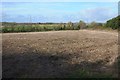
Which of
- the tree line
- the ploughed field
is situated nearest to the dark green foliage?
the tree line

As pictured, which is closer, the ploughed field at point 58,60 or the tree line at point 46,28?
the ploughed field at point 58,60

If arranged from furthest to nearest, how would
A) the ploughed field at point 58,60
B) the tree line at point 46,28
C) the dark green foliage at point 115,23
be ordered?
the tree line at point 46,28 < the dark green foliage at point 115,23 < the ploughed field at point 58,60

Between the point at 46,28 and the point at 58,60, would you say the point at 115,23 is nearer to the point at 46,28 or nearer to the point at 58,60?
the point at 46,28

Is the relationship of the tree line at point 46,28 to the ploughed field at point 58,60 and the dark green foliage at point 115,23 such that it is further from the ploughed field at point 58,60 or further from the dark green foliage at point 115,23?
the ploughed field at point 58,60

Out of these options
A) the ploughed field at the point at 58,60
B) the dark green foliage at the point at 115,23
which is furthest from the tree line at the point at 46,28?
the ploughed field at the point at 58,60

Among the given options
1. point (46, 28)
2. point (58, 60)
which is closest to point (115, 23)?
point (46, 28)

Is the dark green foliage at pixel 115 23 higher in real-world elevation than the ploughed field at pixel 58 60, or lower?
higher

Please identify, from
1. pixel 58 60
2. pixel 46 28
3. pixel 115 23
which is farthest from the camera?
pixel 46 28

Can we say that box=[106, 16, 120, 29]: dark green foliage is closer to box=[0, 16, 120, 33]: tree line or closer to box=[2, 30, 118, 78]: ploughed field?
box=[0, 16, 120, 33]: tree line

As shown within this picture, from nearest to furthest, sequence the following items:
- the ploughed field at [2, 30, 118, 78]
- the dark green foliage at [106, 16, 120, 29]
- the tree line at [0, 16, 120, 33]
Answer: the ploughed field at [2, 30, 118, 78], the dark green foliage at [106, 16, 120, 29], the tree line at [0, 16, 120, 33]

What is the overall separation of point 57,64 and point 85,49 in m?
2.21

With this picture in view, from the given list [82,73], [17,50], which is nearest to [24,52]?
[17,50]

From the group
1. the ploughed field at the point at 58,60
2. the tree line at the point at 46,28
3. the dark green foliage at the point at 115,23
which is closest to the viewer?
the ploughed field at the point at 58,60

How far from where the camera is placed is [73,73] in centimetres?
719
